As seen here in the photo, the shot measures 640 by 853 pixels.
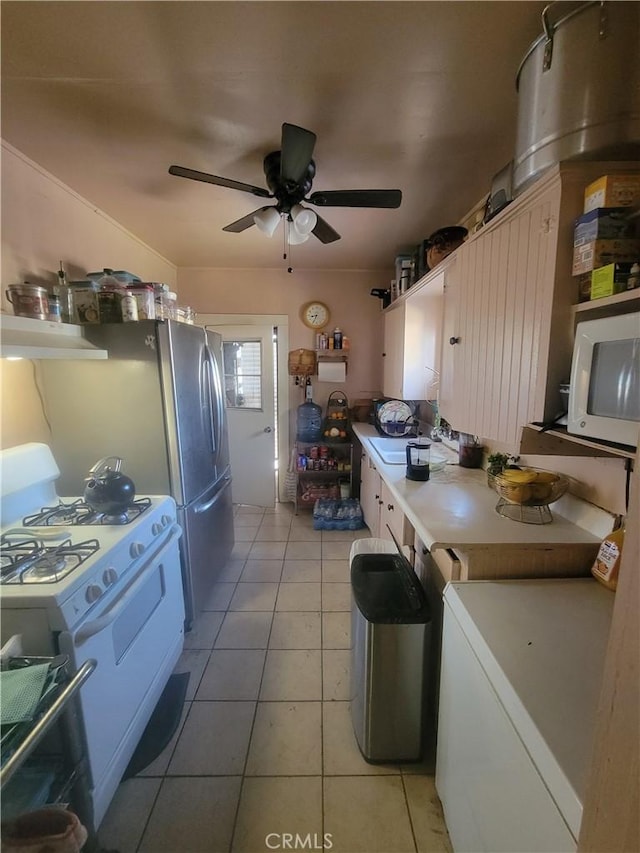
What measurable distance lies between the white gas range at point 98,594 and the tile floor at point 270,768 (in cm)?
18

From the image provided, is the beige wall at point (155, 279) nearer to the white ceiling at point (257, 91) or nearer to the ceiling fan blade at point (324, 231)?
the white ceiling at point (257, 91)

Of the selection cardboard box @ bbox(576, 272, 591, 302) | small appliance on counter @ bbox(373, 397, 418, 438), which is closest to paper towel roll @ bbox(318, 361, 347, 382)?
small appliance on counter @ bbox(373, 397, 418, 438)

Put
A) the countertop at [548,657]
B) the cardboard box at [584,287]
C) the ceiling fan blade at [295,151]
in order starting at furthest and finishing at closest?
the ceiling fan blade at [295,151]
the cardboard box at [584,287]
the countertop at [548,657]

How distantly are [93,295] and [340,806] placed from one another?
8.06 ft

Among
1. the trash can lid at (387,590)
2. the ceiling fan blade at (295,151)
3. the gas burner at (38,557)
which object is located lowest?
the trash can lid at (387,590)

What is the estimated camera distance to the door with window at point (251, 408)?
11.6 feet

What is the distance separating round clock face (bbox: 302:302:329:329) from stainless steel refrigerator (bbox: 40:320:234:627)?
1.70m

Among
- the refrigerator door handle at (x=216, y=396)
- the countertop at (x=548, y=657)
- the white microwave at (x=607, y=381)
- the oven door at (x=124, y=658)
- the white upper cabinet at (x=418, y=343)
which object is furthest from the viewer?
the white upper cabinet at (x=418, y=343)

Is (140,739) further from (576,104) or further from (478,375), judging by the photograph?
(576,104)

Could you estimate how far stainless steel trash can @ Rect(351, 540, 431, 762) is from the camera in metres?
1.25

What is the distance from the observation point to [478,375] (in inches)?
58.4

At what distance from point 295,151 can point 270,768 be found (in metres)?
2.39

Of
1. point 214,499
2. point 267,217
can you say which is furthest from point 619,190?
point 214,499

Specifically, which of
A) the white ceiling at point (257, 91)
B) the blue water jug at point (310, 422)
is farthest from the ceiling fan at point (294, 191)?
the blue water jug at point (310, 422)
